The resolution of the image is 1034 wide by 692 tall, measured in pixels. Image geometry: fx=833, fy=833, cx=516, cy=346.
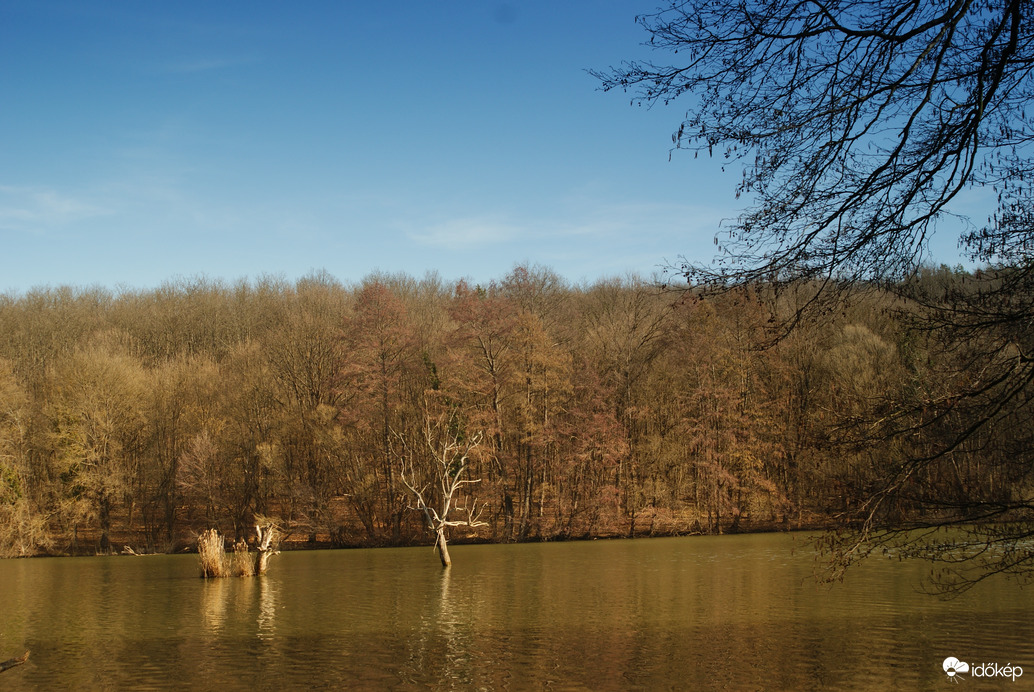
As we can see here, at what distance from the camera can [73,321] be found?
50.0 metres

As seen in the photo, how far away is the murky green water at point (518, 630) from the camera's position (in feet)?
34.8

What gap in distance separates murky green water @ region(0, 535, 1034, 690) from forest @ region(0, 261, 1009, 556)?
11.8m

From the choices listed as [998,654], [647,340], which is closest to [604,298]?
[647,340]

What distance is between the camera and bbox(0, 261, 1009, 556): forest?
35.9 meters

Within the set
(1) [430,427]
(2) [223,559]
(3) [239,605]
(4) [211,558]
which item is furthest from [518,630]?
(1) [430,427]

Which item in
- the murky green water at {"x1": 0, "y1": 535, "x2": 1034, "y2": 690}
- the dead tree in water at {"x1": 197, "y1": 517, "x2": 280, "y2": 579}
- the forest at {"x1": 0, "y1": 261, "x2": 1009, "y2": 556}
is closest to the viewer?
the murky green water at {"x1": 0, "y1": 535, "x2": 1034, "y2": 690}

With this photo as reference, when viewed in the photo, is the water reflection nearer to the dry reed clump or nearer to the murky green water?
the murky green water

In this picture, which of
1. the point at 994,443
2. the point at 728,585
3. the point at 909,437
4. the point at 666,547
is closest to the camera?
the point at 909,437

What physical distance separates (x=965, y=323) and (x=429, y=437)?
21.5 m

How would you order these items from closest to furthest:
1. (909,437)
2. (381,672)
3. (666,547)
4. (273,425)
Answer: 1. (909,437)
2. (381,672)
3. (666,547)
4. (273,425)

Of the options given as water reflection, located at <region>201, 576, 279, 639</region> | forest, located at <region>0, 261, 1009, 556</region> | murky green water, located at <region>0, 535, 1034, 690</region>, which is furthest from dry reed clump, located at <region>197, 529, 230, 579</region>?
forest, located at <region>0, 261, 1009, 556</region>

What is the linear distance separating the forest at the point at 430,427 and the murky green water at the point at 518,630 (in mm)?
11782

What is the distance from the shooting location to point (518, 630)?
46.1 ft

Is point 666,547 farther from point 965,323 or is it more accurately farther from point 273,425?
point 965,323
